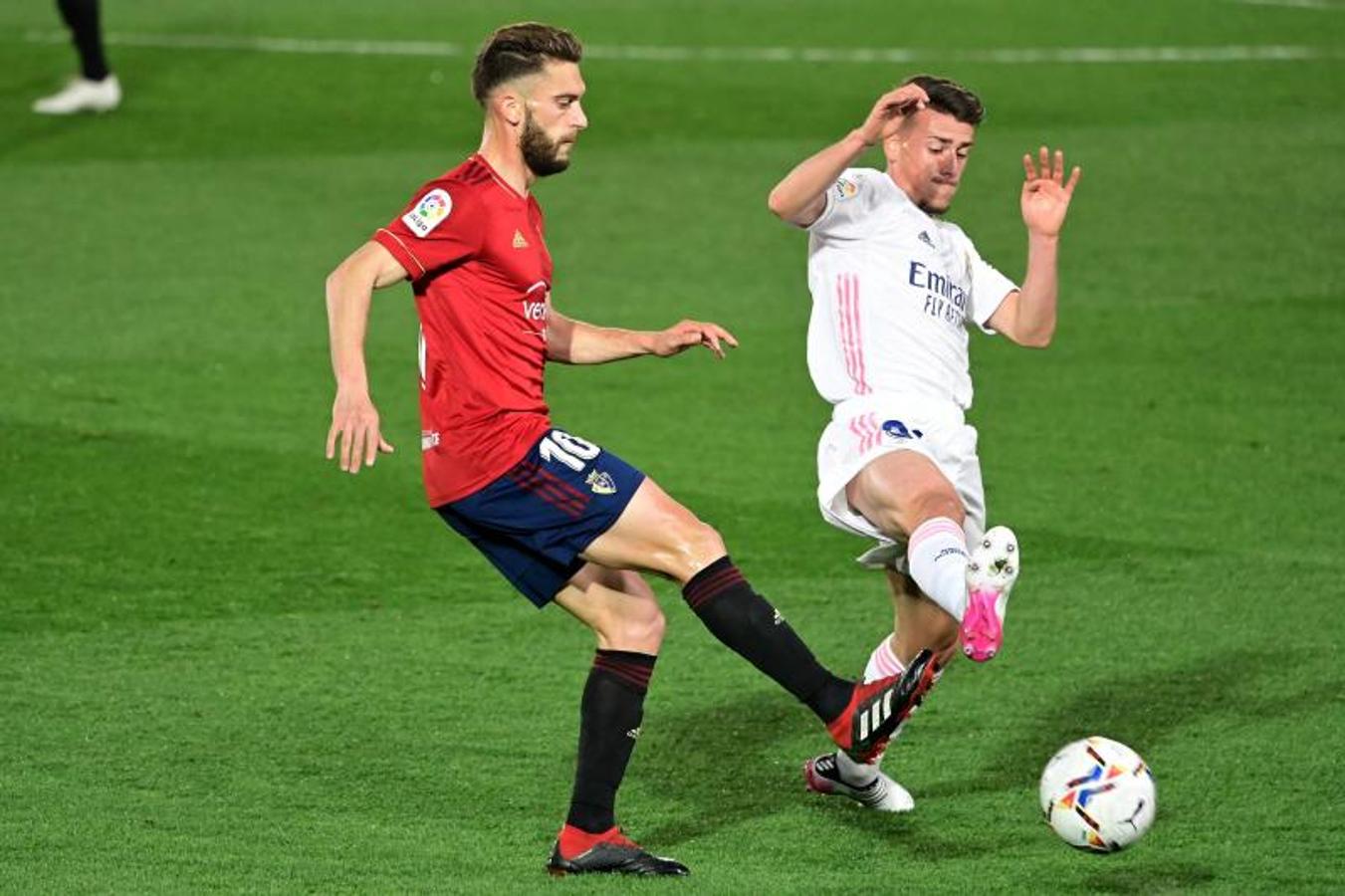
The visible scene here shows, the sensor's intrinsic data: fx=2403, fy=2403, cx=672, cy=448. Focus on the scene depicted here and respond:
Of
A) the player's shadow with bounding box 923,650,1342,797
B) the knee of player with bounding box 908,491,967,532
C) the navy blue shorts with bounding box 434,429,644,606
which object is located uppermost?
the navy blue shorts with bounding box 434,429,644,606

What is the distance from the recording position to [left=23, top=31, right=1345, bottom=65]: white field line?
20438mm

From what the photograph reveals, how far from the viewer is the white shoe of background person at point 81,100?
18016 mm

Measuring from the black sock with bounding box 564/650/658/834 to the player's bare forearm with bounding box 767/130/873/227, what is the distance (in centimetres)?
137

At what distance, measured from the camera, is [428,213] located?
5.82 metres

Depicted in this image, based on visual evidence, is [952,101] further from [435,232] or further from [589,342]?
[435,232]

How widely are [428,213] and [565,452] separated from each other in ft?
2.21

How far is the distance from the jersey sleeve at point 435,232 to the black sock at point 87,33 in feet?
38.5

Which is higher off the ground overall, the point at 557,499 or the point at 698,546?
the point at 557,499

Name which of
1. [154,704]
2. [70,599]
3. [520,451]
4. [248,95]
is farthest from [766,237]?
[520,451]

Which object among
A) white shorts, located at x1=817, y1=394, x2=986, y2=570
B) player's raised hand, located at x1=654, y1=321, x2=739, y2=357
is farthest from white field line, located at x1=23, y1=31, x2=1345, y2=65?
player's raised hand, located at x1=654, y1=321, x2=739, y2=357

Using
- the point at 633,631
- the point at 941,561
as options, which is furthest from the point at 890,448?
the point at 633,631

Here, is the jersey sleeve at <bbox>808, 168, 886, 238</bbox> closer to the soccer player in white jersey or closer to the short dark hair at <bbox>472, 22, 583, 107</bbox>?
the soccer player in white jersey

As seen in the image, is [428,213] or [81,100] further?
[81,100]

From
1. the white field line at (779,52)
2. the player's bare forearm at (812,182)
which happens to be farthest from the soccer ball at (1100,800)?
the white field line at (779,52)
